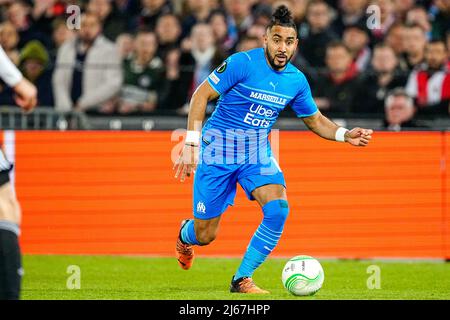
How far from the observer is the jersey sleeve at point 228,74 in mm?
9727

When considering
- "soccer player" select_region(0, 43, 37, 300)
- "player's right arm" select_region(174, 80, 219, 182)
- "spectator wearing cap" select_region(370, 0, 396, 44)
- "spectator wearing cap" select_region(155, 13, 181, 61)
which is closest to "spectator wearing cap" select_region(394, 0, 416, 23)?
"spectator wearing cap" select_region(370, 0, 396, 44)

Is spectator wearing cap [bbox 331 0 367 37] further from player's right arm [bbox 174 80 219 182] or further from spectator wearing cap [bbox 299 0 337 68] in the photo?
player's right arm [bbox 174 80 219 182]

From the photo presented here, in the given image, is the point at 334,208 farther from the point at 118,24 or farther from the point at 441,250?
the point at 118,24

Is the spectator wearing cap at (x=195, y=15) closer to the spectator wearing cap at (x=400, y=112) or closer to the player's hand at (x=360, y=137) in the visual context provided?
the spectator wearing cap at (x=400, y=112)

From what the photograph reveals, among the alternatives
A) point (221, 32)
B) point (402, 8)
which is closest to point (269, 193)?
point (221, 32)

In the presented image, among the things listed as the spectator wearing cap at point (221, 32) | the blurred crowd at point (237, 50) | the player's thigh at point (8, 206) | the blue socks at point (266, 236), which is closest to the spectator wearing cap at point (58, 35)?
the blurred crowd at point (237, 50)

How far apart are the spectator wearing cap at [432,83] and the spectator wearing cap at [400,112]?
0.35 meters

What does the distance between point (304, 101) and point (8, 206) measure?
3.82m

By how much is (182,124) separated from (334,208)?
239 centimetres

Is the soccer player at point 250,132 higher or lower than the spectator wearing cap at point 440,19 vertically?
lower

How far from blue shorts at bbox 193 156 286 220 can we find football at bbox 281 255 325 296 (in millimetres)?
821

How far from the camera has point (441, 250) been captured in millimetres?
13844

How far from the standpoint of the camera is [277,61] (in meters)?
9.72
